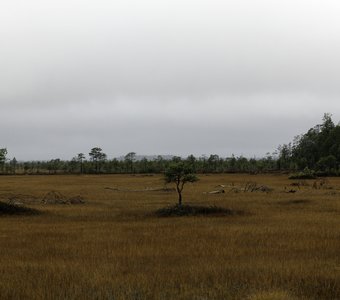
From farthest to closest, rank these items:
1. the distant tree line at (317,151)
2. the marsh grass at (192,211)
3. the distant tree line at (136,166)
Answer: the distant tree line at (136,166) < the distant tree line at (317,151) < the marsh grass at (192,211)

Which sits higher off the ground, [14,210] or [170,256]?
[14,210]

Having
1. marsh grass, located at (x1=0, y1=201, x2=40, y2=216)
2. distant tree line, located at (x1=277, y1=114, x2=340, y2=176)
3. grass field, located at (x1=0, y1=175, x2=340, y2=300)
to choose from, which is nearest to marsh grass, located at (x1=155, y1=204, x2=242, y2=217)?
grass field, located at (x1=0, y1=175, x2=340, y2=300)

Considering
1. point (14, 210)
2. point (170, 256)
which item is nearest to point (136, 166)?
point (14, 210)

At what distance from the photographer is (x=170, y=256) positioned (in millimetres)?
17188

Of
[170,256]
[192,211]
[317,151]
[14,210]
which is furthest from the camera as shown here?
[317,151]

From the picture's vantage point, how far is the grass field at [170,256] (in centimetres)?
1187

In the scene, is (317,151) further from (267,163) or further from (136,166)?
(136,166)

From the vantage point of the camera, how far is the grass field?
11.9m

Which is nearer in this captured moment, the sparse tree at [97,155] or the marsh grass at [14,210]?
the marsh grass at [14,210]

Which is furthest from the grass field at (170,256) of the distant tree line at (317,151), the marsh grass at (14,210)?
the distant tree line at (317,151)

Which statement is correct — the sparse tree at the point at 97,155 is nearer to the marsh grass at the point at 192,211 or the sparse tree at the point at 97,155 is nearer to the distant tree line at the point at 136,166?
the distant tree line at the point at 136,166

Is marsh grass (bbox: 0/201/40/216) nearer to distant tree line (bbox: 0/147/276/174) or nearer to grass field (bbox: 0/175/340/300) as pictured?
grass field (bbox: 0/175/340/300)

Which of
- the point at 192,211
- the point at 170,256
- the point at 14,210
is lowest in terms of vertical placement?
the point at 170,256

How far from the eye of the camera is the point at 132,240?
68.9 feet
